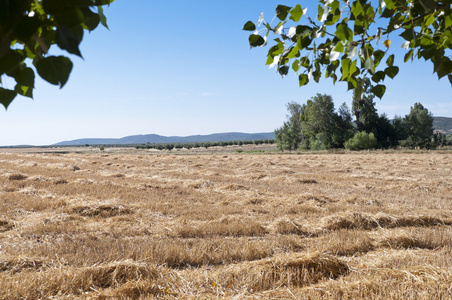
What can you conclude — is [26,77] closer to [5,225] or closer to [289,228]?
[289,228]

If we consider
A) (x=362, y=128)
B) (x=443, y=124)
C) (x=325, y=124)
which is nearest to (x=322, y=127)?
(x=325, y=124)

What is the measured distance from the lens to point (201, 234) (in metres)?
5.93

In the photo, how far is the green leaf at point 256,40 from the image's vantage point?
1.96 metres

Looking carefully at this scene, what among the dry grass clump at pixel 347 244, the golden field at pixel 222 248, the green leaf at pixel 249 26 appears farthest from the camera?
the dry grass clump at pixel 347 244

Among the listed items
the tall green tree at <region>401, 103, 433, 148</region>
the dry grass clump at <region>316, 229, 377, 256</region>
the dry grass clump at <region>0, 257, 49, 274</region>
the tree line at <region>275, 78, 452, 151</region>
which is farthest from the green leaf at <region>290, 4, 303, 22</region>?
the tall green tree at <region>401, 103, 433, 148</region>

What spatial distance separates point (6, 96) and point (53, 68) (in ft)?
1.00

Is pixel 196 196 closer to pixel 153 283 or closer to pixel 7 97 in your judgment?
pixel 153 283

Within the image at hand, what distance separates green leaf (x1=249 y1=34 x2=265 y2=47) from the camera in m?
1.96

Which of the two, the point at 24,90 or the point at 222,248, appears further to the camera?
the point at 222,248

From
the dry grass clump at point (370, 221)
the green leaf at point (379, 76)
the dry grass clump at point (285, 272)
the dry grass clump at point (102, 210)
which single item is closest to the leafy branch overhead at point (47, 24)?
the green leaf at point (379, 76)

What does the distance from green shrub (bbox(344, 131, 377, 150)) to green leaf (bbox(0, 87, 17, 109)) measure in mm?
53389

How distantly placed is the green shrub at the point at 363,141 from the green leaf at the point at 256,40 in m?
52.1

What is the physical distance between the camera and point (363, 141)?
49875 mm

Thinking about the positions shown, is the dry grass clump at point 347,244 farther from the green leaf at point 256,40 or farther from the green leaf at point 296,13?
the green leaf at point 296,13
